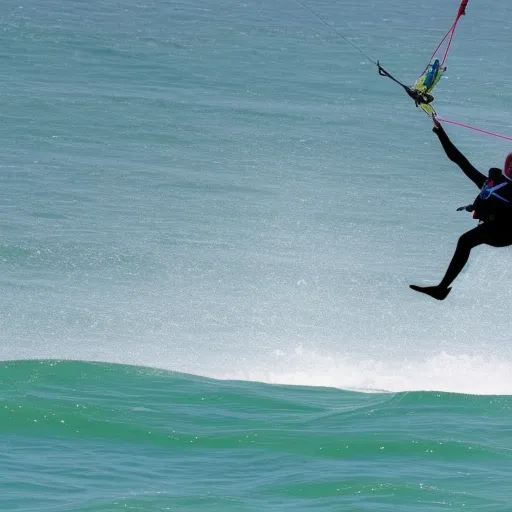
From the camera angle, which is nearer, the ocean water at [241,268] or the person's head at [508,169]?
the person's head at [508,169]

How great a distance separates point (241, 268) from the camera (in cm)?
1686

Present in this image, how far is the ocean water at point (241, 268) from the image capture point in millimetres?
9703

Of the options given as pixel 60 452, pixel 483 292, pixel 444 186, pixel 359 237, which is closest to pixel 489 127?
pixel 444 186

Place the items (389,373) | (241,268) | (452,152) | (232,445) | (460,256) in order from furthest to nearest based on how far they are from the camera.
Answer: (241,268)
(389,373)
(232,445)
(460,256)
(452,152)

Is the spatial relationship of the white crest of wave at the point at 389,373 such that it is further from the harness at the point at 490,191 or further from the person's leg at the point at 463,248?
the harness at the point at 490,191

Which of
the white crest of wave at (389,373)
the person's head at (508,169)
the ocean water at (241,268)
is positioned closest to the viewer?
the person's head at (508,169)

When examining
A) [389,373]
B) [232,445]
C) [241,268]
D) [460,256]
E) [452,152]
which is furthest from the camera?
[241,268]

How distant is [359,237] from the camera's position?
1844 cm

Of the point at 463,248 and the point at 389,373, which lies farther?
the point at 389,373

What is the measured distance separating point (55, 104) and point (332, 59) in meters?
7.95

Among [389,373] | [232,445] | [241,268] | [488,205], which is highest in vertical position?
[241,268]

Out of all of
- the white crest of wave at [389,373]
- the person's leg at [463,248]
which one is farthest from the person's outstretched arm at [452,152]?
the white crest of wave at [389,373]

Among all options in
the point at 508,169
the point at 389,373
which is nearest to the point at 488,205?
the point at 508,169

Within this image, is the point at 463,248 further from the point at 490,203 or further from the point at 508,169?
the point at 508,169
